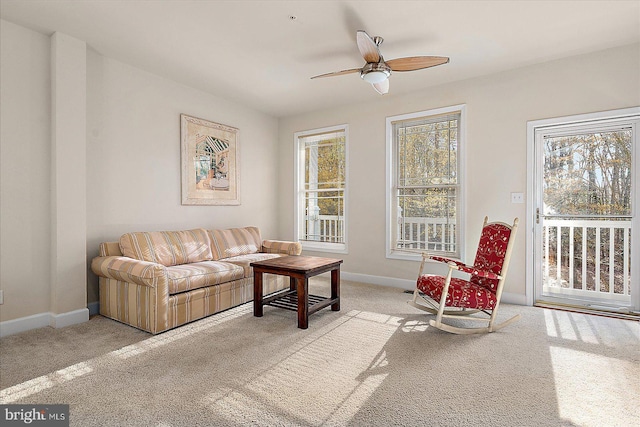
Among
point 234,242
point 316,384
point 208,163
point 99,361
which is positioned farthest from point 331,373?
point 208,163

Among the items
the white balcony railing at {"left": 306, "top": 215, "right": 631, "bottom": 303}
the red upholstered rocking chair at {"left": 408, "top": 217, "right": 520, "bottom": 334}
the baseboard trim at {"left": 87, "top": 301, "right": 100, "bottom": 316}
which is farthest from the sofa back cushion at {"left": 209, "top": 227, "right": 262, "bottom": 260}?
the white balcony railing at {"left": 306, "top": 215, "right": 631, "bottom": 303}

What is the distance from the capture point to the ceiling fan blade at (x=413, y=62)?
2.80 meters

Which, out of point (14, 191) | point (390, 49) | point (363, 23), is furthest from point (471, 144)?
point (14, 191)

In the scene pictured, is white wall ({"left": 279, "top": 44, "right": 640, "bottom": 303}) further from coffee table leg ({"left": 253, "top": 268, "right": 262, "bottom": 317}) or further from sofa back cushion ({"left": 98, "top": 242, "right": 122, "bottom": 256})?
sofa back cushion ({"left": 98, "top": 242, "right": 122, "bottom": 256})

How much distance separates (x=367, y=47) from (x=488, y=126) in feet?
6.64

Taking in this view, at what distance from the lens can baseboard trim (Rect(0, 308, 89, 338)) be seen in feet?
9.19

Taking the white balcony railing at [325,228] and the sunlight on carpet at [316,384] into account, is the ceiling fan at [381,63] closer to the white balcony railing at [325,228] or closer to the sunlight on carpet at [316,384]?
the sunlight on carpet at [316,384]

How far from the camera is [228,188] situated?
4754 millimetres

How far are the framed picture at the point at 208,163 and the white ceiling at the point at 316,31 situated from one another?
69 cm

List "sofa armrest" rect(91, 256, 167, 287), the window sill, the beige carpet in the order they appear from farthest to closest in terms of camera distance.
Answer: the window sill < "sofa armrest" rect(91, 256, 167, 287) < the beige carpet

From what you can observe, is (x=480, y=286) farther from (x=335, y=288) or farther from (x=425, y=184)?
(x=425, y=184)

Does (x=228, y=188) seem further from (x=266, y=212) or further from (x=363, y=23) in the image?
(x=363, y=23)

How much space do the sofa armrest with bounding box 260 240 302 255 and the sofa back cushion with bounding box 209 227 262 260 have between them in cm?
11

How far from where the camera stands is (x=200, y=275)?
3.15 m
